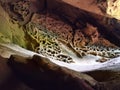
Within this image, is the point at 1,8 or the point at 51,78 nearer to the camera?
the point at 51,78

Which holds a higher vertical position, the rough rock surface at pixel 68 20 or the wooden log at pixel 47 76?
the rough rock surface at pixel 68 20

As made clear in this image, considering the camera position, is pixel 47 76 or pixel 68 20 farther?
pixel 68 20

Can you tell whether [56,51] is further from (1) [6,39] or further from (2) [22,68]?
(2) [22,68]

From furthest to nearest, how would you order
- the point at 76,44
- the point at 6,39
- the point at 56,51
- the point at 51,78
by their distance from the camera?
1. the point at 76,44
2. the point at 56,51
3. the point at 6,39
4. the point at 51,78

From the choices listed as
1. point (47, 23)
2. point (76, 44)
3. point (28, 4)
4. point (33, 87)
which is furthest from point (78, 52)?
point (33, 87)

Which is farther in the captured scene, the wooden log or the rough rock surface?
the rough rock surface

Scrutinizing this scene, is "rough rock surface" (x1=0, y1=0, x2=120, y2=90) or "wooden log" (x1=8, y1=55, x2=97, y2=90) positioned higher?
"rough rock surface" (x1=0, y1=0, x2=120, y2=90)

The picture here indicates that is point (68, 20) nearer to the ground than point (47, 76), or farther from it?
farther from it

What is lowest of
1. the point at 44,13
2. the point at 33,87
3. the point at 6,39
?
the point at 33,87

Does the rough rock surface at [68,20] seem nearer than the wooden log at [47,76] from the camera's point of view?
No

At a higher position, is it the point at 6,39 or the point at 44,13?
the point at 44,13

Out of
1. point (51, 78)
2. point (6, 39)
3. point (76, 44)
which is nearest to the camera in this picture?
point (51, 78)
